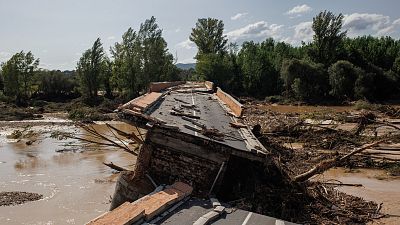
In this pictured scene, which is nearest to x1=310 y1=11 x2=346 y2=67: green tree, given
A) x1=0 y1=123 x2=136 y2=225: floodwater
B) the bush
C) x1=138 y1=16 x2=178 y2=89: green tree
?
x1=138 y1=16 x2=178 y2=89: green tree

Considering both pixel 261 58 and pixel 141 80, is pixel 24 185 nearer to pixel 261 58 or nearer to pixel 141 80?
pixel 141 80

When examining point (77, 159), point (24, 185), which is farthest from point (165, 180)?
point (77, 159)

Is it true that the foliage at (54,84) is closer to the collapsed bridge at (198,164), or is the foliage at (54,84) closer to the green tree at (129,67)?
the green tree at (129,67)

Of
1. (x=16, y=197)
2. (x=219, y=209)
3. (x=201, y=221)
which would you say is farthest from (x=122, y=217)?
(x=16, y=197)

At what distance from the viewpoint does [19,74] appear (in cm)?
5678

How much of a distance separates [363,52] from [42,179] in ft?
151

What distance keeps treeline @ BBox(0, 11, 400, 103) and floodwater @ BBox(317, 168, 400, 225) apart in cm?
3444

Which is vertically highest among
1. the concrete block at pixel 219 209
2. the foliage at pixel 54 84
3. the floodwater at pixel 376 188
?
the foliage at pixel 54 84

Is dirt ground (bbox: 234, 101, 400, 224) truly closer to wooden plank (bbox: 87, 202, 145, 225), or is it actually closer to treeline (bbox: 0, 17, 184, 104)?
wooden plank (bbox: 87, 202, 145, 225)

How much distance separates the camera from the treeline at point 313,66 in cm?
4706

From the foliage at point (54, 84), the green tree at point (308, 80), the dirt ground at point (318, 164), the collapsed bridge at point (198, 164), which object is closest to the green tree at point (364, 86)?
the green tree at point (308, 80)

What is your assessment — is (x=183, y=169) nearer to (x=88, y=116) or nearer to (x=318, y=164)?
(x=318, y=164)

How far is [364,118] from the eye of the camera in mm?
→ 16188

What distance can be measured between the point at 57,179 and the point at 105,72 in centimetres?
4394
